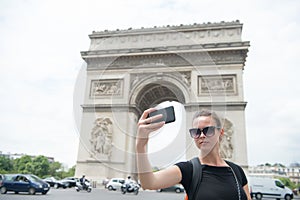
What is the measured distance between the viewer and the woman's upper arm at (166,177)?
4.19ft

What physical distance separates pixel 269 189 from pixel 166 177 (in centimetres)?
1479

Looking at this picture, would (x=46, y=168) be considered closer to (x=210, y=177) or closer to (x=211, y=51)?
(x=211, y=51)

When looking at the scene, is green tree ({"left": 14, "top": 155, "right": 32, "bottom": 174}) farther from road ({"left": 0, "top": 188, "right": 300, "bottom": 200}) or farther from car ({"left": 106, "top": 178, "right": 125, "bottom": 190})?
road ({"left": 0, "top": 188, "right": 300, "bottom": 200})

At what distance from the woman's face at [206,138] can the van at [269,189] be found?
13879mm

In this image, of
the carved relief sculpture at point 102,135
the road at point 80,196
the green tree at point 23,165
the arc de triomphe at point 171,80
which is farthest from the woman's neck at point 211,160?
the green tree at point 23,165

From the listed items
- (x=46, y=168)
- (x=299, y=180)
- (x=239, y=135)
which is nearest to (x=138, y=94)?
(x=239, y=135)

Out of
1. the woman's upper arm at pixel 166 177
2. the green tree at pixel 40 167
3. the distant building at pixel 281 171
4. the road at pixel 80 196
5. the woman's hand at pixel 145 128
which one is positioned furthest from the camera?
the distant building at pixel 281 171

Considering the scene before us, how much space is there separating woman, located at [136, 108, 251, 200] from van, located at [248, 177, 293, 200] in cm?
1384

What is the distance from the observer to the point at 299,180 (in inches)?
3403

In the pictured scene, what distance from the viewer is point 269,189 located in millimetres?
14172

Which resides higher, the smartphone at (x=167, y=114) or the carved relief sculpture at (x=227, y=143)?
the carved relief sculpture at (x=227, y=143)

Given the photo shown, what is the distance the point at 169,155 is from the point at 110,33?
64.3 feet

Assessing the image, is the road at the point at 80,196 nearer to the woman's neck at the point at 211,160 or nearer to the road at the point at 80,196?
the road at the point at 80,196

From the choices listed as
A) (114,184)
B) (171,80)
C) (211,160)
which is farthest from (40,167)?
(211,160)
